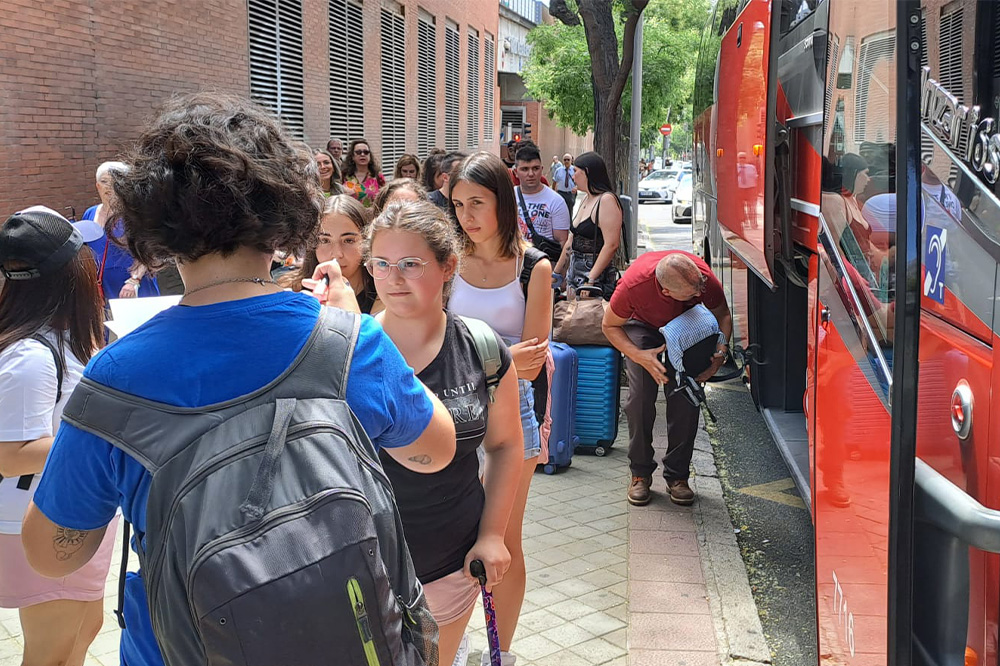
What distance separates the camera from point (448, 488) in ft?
9.08

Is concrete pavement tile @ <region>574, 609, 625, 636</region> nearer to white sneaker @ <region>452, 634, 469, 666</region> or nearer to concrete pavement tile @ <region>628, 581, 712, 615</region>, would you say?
concrete pavement tile @ <region>628, 581, 712, 615</region>

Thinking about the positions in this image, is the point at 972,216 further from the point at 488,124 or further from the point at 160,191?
the point at 488,124

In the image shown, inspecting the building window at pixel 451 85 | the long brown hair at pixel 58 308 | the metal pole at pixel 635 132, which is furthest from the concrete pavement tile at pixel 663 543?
the building window at pixel 451 85

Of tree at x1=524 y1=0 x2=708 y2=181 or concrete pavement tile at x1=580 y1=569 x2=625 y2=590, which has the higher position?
tree at x1=524 y1=0 x2=708 y2=181

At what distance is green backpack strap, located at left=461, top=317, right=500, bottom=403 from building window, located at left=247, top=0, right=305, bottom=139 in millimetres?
11600

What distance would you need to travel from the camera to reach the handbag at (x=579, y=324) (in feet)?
21.6

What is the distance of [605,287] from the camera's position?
305 inches

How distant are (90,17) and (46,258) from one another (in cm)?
828

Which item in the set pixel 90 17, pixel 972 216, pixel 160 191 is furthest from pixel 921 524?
pixel 90 17

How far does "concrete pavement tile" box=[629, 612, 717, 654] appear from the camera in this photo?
4.06 metres

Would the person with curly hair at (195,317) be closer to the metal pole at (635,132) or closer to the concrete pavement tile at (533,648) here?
the concrete pavement tile at (533,648)

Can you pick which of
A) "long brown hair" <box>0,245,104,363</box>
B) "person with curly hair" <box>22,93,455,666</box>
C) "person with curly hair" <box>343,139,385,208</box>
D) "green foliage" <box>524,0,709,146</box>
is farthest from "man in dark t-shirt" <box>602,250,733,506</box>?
"green foliage" <box>524,0,709,146</box>

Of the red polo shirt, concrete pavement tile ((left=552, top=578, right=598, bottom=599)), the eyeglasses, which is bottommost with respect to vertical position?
concrete pavement tile ((left=552, top=578, right=598, bottom=599))

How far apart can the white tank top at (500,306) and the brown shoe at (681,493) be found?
225 cm
